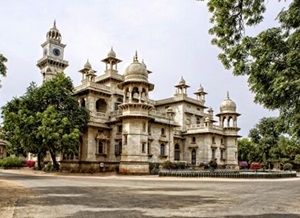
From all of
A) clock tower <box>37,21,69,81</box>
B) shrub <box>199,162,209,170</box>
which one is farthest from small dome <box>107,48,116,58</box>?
shrub <box>199,162,209,170</box>

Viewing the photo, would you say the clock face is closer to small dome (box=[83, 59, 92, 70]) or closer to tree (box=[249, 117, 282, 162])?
small dome (box=[83, 59, 92, 70])

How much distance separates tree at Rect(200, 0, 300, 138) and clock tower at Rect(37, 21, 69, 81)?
53.4 m

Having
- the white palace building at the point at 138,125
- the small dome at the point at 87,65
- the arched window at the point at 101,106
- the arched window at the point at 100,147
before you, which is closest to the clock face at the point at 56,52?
the white palace building at the point at 138,125

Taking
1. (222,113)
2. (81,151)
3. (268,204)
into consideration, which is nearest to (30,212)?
(268,204)

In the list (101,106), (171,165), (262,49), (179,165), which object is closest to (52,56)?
(101,106)

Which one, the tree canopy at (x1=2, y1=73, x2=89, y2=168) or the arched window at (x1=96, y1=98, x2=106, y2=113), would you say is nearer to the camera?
the tree canopy at (x1=2, y1=73, x2=89, y2=168)

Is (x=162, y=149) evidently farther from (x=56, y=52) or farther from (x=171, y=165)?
(x=56, y=52)

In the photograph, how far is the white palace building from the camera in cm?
3464

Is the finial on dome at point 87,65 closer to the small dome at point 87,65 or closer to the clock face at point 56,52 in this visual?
the small dome at point 87,65

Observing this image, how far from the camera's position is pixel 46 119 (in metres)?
31.2

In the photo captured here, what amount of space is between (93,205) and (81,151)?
1150 inches

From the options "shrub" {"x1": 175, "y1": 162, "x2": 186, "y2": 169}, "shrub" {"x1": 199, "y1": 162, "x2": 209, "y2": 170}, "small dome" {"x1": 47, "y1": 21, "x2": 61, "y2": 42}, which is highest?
"small dome" {"x1": 47, "y1": 21, "x2": 61, "y2": 42}

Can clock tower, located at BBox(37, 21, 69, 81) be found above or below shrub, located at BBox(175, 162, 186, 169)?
above

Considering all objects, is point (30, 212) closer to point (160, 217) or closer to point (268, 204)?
point (160, 217)
